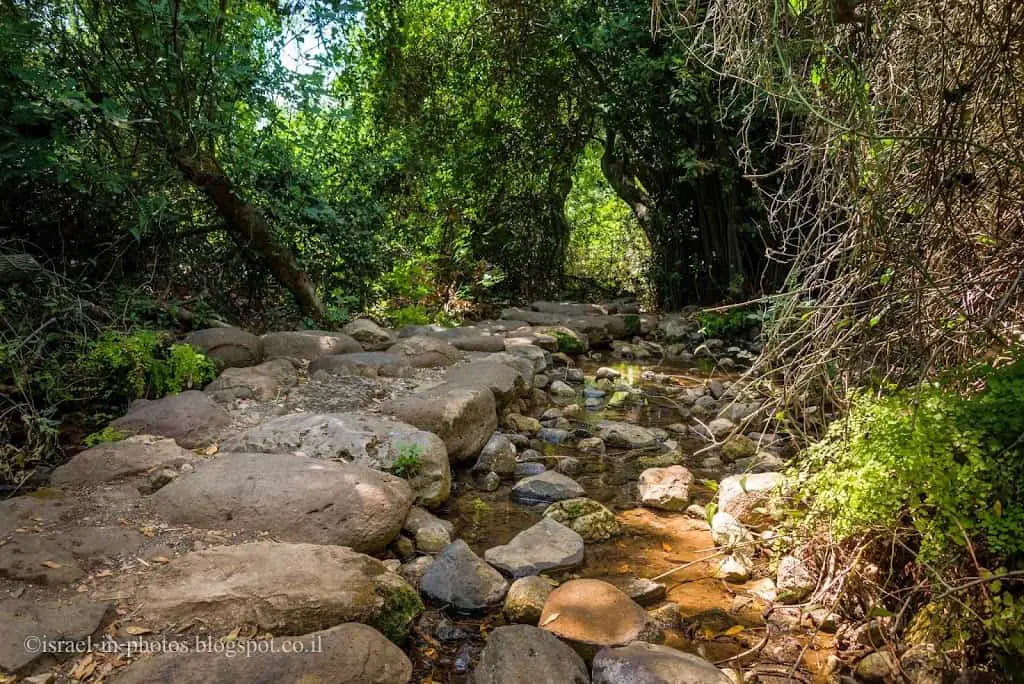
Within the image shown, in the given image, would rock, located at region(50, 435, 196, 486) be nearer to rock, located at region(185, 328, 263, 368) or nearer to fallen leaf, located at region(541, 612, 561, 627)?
rock, located at region(185, 328, 263, 368)

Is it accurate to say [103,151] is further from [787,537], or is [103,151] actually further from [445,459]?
[787,537]

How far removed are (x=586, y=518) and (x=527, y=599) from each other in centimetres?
79

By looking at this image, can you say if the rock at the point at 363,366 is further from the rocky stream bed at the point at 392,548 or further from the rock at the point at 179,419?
the rock at the point at 179,419

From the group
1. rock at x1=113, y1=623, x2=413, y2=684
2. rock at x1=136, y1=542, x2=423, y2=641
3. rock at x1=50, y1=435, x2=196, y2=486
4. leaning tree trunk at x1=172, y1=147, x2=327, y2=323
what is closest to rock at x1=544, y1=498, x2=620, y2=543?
rock at x1=136, y1=542, x2=423, y2=641

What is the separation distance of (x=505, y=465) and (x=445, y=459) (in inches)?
22.0

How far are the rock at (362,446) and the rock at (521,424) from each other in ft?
3.86

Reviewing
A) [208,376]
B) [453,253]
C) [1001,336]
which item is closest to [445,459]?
[208,376]

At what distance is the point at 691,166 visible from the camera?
686 cm

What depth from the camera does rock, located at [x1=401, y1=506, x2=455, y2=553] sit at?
9.27ft

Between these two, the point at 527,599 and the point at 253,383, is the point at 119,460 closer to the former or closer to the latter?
the point at 253,383

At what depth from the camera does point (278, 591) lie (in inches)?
77.5

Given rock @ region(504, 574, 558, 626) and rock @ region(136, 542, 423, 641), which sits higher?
rock @ region(136, 542, 423, 641)

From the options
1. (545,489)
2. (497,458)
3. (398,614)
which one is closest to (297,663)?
(398,614)

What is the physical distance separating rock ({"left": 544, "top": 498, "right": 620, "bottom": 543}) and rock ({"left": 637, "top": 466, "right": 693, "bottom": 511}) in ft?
1.08
